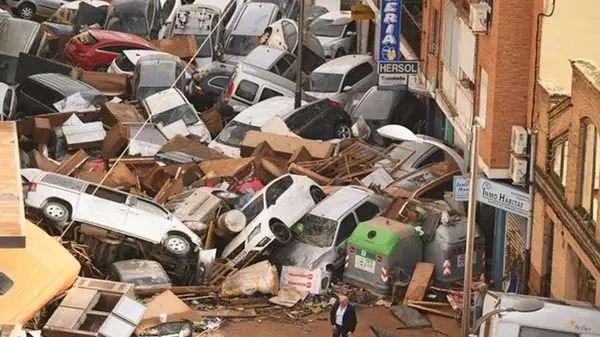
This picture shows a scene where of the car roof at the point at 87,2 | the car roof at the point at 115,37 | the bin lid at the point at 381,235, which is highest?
the car roof at the point at 87,2

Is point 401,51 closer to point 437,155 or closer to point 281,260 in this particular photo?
point 437,155

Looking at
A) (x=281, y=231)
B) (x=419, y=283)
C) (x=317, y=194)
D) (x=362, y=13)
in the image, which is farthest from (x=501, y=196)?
(x=362, y=13)

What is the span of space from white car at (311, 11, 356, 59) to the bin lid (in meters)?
19.3

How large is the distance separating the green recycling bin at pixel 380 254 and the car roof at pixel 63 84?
12.8 m

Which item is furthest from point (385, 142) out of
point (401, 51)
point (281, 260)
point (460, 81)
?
point (281, 260)

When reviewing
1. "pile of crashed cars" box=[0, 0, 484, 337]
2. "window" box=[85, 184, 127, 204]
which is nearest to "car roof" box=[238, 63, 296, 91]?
"pile of crashed cars" box=[0, 0, 484, 337]

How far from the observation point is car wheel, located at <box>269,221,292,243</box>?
97.2 feet

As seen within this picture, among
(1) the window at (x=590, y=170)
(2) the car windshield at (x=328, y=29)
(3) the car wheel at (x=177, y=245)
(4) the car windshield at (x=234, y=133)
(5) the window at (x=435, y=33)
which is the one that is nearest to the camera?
(1) the window at (x=590, y=170)

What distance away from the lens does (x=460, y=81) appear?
105ft

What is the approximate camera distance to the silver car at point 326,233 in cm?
2969

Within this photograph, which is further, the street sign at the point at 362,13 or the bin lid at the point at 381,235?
the street sign at the point at 362,13

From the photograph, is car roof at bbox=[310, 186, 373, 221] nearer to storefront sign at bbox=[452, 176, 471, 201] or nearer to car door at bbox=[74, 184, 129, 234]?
storefront sign at bbox=[452, 176, 471, 201]

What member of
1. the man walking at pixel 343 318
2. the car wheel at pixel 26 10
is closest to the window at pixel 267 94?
the car wheel at pixel 26 10

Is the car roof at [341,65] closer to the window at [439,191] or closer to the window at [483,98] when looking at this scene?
the window at [439,191]
